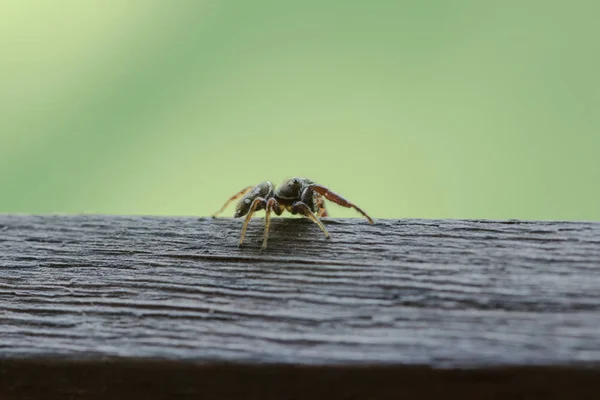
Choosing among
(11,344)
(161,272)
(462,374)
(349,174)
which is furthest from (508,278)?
(349,174)

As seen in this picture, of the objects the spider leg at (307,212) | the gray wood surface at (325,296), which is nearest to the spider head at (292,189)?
the spider leg at (307,212)

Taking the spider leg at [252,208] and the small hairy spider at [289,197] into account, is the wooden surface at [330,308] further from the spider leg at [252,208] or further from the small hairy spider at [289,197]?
the small hairy spider at [289,197]

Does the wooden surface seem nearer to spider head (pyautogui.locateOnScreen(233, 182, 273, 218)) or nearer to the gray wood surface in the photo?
the gray wood surface

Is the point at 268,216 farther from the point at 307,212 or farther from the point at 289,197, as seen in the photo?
the point at 289,197

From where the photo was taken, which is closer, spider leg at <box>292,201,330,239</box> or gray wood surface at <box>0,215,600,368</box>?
gray wood surface at <box>0,215,600,368</box>

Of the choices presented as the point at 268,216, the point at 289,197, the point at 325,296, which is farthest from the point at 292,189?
the point at 325,296

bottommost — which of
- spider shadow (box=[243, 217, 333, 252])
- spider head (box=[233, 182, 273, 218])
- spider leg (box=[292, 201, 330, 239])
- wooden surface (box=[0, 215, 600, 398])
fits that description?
wooden surface (box=[0, 215, 600, 398])

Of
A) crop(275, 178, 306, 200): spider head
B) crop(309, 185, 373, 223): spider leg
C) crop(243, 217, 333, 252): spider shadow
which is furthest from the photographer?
crop(275, 178, 306, 200): spider head

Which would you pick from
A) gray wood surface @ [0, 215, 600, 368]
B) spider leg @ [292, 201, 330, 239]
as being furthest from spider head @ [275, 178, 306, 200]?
gray wood surface @ [0, 215, 600, 368]

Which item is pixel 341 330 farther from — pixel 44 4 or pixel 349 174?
pixel 44 4
